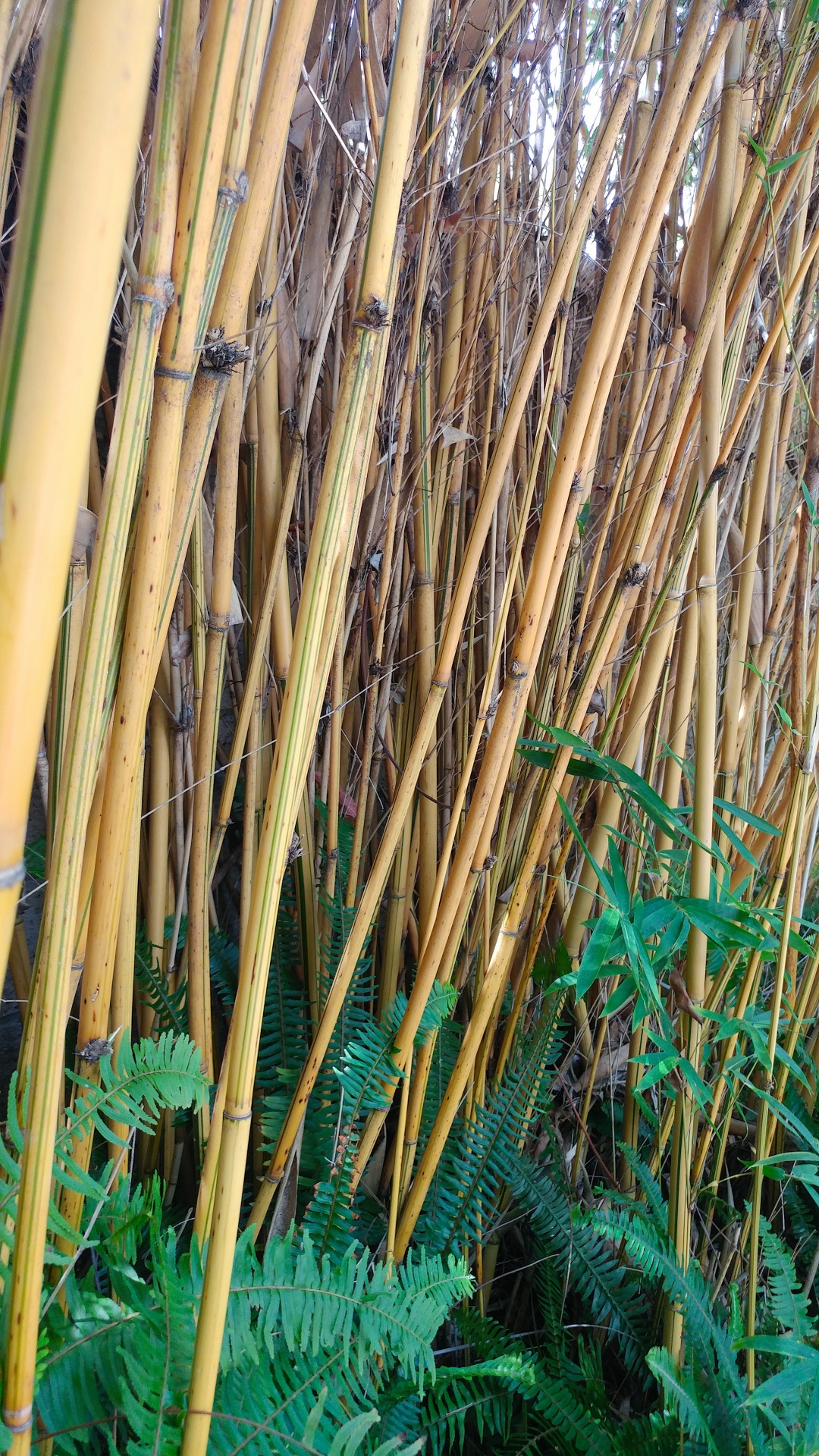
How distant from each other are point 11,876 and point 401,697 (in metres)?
0.80

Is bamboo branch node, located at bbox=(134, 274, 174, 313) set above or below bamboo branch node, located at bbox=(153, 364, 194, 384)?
above

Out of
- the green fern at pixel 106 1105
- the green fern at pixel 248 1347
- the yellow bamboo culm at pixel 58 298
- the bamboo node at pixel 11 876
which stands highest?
the yellow bamboo culm at pixel 58 298

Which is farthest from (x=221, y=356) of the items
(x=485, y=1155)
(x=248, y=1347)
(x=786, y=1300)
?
(x=786, y=1300)

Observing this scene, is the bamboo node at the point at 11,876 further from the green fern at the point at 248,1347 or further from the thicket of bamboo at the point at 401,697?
the green fern at the point at 248,1347

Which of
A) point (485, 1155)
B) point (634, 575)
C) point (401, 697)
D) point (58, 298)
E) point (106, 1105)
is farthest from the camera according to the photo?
point (401, 697)

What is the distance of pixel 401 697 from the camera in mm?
996

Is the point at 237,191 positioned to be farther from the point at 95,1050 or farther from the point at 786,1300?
the point at 786,1300

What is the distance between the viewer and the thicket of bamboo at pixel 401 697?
30 centimetres

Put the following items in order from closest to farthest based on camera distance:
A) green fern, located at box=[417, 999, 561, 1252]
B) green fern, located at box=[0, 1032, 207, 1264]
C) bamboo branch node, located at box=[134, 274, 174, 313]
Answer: bamboo branch node, located at box=[134, 274, 174, 313], green fern, located at box=[0, 1032, 207, 1264], green fern, located at box=[417, 999, 561, 1252]

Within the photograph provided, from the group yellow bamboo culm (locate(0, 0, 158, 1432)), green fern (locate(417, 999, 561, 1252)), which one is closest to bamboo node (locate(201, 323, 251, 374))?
yellow bamboo culm (locate(0, 0, 158, 1432))

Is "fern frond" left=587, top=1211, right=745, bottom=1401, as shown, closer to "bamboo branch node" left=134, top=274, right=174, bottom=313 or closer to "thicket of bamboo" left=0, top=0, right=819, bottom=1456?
"thicket of bamboo" left=0, top=0, right=819, bottom=1456

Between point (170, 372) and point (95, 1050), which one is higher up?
point (170, 372)

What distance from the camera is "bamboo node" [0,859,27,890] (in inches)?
8.0

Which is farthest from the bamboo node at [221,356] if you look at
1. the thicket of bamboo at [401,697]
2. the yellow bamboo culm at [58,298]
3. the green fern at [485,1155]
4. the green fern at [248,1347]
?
the green fern at [485,1155]
